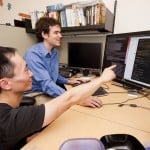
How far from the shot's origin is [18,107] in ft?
2.91

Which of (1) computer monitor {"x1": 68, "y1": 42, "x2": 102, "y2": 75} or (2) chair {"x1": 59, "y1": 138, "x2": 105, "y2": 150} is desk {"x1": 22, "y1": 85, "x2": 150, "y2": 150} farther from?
(1) computer monitor {"x1": 68, "y1": 42, "x2": 102, "y2": 75}

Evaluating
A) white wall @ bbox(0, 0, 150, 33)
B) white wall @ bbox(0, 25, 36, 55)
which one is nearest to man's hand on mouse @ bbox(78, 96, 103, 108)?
white wall @ bbox(0, 0, 150, 33)

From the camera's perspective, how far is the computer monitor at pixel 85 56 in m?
2.01

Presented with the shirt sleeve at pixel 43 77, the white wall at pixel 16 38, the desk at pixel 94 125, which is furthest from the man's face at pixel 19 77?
the white wall at pixel 16 38

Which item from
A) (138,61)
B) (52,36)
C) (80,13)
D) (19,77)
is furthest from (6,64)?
(80,13)

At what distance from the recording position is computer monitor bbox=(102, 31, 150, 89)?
3.94 feet

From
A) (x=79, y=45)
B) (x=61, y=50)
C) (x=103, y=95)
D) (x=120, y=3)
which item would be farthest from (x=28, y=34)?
(x=103, y=95)

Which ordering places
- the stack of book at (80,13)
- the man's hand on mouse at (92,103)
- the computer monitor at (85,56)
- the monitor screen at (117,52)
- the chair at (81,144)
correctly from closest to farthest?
the chair at (81,144), the man's hand on mouse at (92,103), the monitor screen at (117,52), the stack of book at (80,13), the computer monitor at (85,56)

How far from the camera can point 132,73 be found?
4.37 feet

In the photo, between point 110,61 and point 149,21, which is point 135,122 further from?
point 149,21

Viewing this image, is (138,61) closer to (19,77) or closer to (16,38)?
(19,77)

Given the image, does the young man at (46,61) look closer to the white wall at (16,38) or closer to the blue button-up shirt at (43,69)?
the blue button-up shirt at (43,69)

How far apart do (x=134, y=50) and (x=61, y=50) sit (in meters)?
1.36

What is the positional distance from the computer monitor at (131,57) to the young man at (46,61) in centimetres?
48
